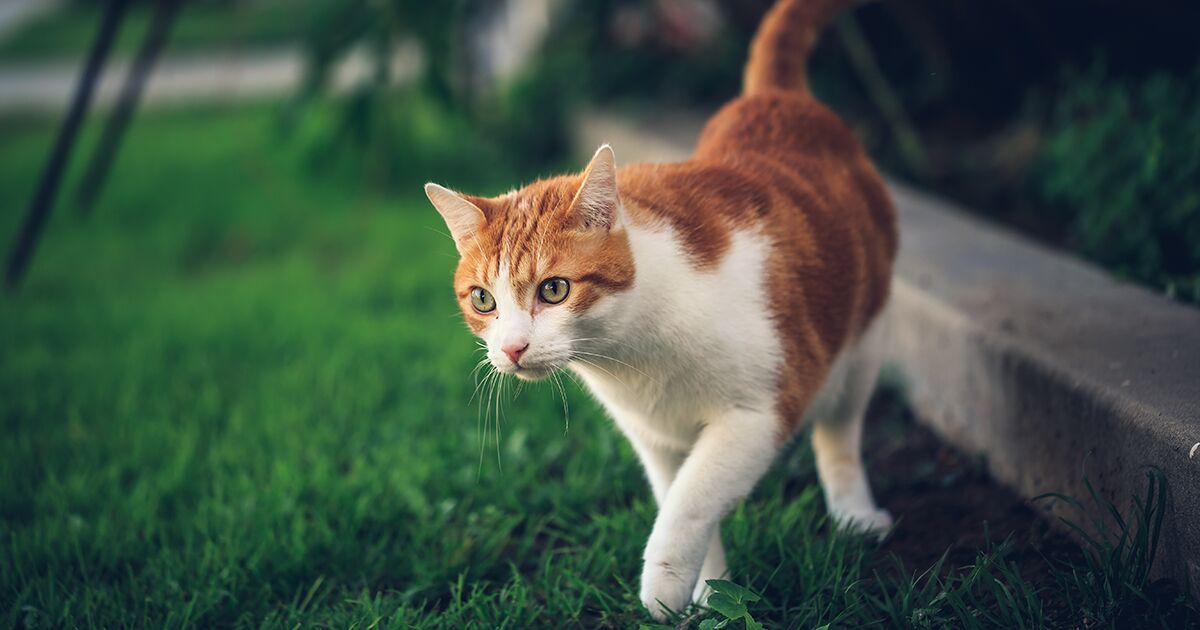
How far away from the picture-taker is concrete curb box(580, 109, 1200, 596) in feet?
5.26

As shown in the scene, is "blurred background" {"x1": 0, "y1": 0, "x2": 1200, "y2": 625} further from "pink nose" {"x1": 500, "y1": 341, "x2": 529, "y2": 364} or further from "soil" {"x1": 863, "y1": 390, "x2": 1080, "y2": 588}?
"soil" {"x1": 863, "y1": 390, "x2": 1080, "y2": 588}

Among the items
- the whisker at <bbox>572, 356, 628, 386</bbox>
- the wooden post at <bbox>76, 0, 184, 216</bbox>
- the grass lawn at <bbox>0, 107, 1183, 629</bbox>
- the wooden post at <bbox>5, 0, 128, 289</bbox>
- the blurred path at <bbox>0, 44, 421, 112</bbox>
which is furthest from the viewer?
the blurred path at <bbox>0, 44, 421, 112</bbox>

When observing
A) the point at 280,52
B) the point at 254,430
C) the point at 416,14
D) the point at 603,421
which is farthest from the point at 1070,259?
the point at 280,52

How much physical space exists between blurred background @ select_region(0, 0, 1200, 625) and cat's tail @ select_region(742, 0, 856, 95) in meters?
0.94

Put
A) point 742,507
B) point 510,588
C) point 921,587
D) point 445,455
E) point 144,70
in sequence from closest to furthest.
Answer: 1. point 921,587
2. point 510,588
3. point 742,507
4. point 445,455
5. point 144,70

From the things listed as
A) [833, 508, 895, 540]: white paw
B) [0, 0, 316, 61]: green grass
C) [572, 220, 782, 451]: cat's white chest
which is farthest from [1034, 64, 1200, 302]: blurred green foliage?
[0, 0, 316, 61]: green grass

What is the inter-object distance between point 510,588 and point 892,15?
3.04 m

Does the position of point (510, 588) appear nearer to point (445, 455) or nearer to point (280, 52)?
point (445, 455)

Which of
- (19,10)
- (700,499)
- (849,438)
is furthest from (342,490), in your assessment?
(19,10)

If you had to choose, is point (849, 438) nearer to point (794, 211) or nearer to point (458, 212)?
point (794, 211)

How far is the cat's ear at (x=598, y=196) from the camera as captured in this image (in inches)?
60.7

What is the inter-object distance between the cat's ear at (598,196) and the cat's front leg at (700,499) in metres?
0.40

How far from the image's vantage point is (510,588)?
6.21 ft

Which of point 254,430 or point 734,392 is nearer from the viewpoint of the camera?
point 734,392
